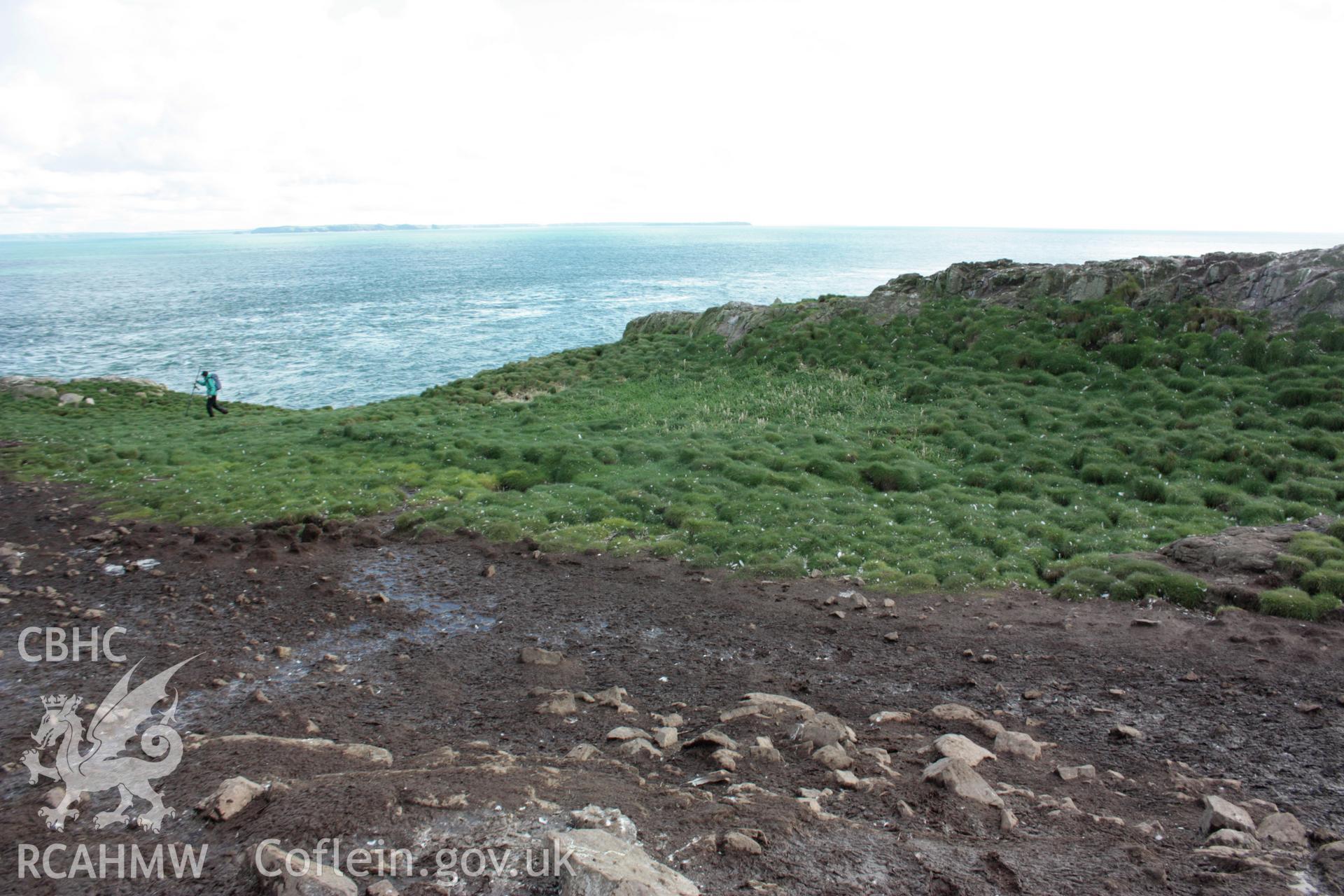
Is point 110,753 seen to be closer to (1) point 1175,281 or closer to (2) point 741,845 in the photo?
(2) point 741,845

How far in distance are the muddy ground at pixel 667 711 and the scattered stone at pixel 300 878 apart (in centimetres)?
16

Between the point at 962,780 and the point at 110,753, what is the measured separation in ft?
30.5

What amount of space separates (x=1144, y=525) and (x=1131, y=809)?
10274mm

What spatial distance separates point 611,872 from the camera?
6047 mm

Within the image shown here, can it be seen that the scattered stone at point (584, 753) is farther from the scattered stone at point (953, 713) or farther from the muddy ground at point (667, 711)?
the scattered stone at point (953, 713)

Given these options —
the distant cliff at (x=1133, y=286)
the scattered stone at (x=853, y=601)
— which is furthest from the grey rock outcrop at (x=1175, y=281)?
the scattered stone at (x=853, y=601)

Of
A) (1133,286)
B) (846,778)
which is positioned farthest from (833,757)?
(1133,286)

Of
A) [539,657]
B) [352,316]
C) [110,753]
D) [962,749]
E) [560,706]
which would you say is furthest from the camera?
[352,316]

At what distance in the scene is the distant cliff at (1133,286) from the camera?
26.1 metres

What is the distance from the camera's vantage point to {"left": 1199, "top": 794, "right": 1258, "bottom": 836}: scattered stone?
7.07 meters

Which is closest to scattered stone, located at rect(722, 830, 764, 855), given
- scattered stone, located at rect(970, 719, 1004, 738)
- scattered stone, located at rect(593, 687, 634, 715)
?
scattered stone, located at rect(593, 687, 634, 715)

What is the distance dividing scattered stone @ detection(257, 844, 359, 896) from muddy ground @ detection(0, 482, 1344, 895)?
159 millimetres

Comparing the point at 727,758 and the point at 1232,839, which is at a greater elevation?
the point at 1232,839

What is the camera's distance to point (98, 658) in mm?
11445
